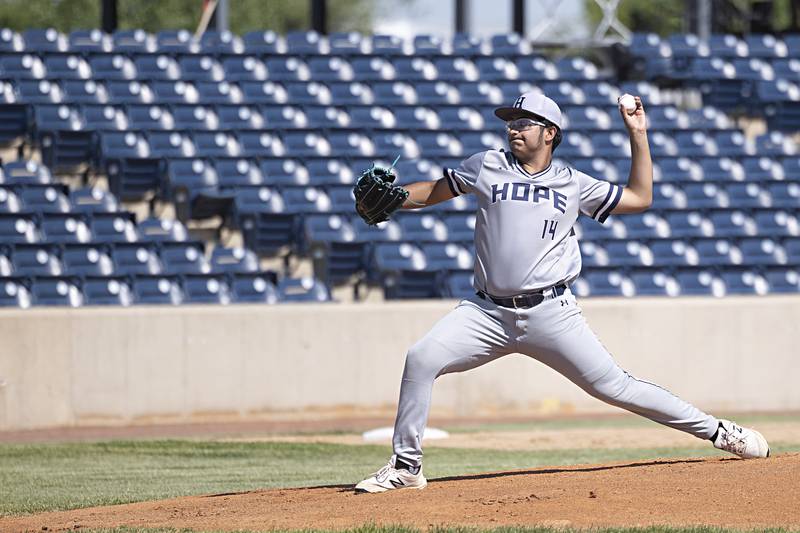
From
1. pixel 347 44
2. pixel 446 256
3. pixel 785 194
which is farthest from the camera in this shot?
pixel 347 44

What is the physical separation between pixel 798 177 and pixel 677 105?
11.7ft

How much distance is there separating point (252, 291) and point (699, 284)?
5.32 metres

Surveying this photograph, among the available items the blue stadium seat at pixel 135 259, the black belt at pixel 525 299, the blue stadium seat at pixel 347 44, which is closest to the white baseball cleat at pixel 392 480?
the black belt at pixel 525 299

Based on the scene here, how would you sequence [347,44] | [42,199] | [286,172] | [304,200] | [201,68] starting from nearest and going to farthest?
[42,199]
[304,200]
[286,172]
[201,68]
[347,44]

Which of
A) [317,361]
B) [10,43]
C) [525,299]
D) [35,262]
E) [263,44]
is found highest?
[263,44]

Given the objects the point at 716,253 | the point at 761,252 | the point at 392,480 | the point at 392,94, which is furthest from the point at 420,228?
the point at 392,480

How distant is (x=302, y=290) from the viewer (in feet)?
47.0

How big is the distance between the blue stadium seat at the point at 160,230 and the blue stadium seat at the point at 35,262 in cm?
116

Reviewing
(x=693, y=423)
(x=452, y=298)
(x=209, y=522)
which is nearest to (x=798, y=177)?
(x=452, y=298)

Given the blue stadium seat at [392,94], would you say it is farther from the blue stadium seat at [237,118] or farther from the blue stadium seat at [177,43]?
the blue stadium seat at [177,43]

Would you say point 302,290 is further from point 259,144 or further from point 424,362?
point 424,362

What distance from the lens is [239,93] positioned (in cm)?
1739

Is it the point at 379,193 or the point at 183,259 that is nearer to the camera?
the point at 379,193

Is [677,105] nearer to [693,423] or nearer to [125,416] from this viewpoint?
[125,416]
